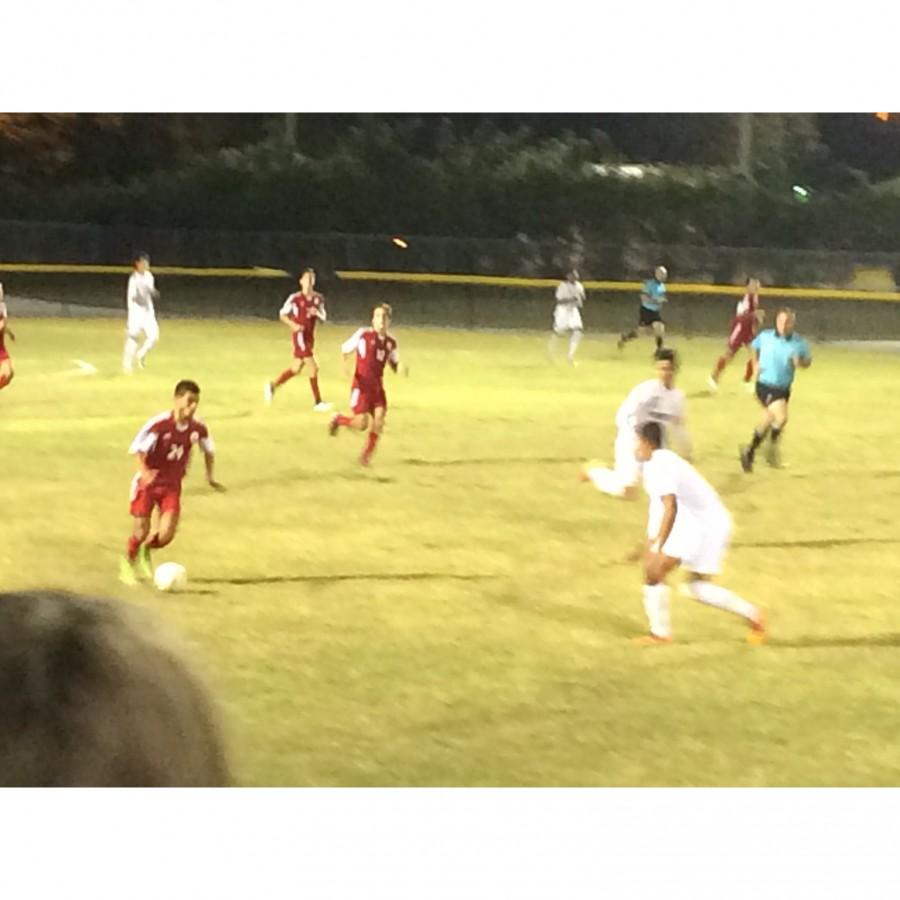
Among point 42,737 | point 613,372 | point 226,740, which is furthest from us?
point 613,372

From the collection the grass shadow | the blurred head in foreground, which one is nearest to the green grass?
the grass shadow

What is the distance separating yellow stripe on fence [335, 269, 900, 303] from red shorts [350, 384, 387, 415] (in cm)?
19

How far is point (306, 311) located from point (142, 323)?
29 cm

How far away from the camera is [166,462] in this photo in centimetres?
218

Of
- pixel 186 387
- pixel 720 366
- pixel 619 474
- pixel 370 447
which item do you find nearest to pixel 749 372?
pixel 720 366

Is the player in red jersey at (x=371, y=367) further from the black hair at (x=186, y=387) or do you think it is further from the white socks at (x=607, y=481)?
the white socks at (x=607, y=481)

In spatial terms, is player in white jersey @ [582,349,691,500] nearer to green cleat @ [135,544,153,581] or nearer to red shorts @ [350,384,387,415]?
red shorts @ [350,384,387,415]

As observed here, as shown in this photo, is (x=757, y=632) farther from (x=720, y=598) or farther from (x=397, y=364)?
(x=397, y=364)

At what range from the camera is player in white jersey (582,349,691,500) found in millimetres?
2135

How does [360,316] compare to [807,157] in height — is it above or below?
below

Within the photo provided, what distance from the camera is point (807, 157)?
83.9 inches
